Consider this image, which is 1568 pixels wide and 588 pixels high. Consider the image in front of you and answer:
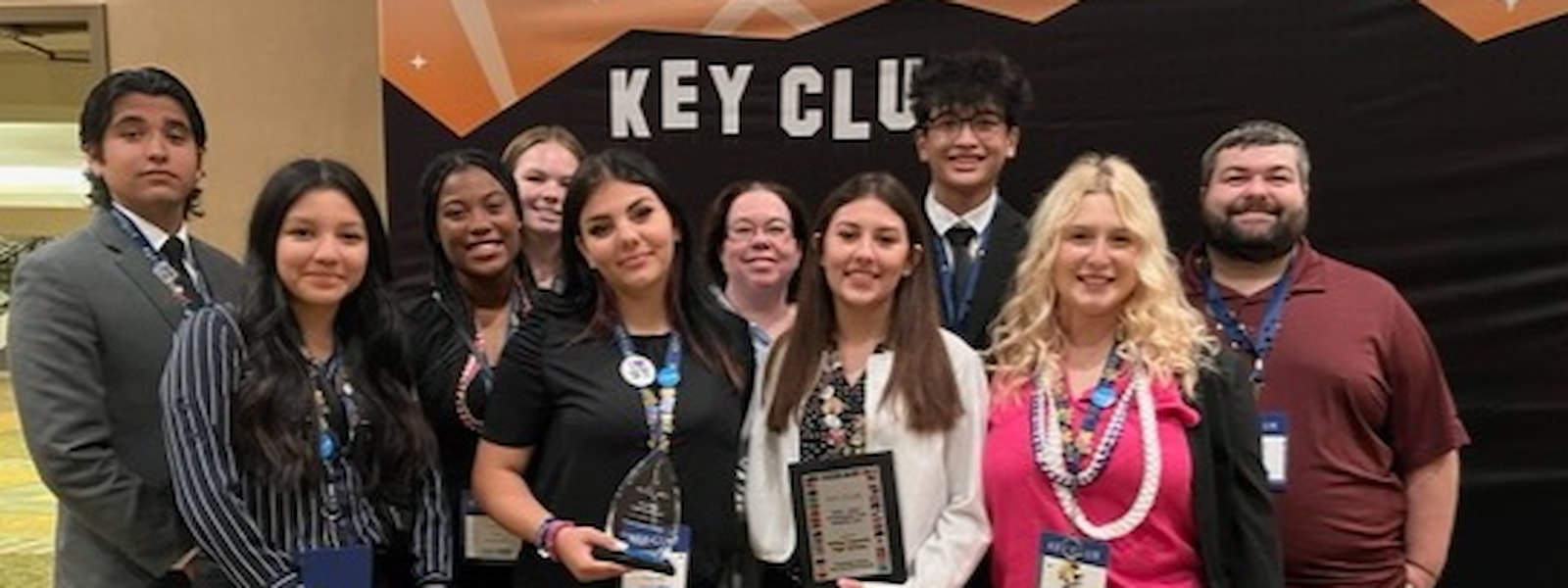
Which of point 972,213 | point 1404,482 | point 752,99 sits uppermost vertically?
point 752,99

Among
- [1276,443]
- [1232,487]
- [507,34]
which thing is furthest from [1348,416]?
[507,34]

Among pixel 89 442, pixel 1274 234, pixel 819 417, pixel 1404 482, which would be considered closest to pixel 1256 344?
pixel 1274 234

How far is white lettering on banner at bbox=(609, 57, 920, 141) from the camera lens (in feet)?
12.0

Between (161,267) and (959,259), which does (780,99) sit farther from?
(161,267)

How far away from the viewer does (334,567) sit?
2039mm

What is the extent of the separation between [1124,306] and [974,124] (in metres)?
0.80

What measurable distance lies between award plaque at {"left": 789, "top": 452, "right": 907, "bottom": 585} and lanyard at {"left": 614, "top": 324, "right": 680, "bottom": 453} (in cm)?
24

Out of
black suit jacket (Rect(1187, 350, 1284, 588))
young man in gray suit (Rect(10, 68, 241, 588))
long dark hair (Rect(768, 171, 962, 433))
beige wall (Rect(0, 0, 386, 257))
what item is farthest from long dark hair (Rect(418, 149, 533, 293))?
beige wall (Rect(0, 0, 386, 257))

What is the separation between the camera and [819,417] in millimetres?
2152

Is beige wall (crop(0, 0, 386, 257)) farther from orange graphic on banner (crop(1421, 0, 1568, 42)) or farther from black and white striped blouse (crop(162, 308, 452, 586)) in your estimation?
orange graphic on banner (crop(1421, 0, 1568, 42))

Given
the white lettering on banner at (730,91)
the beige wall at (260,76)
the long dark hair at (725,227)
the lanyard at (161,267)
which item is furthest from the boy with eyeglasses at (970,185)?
the beige wall at (260,76)

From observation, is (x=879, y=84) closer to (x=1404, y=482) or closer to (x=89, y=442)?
(x=1404, y=482)

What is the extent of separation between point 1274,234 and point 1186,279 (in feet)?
0.66

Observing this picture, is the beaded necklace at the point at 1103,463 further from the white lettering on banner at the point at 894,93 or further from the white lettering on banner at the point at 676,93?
the white lettering on banner at the point at 676,93
